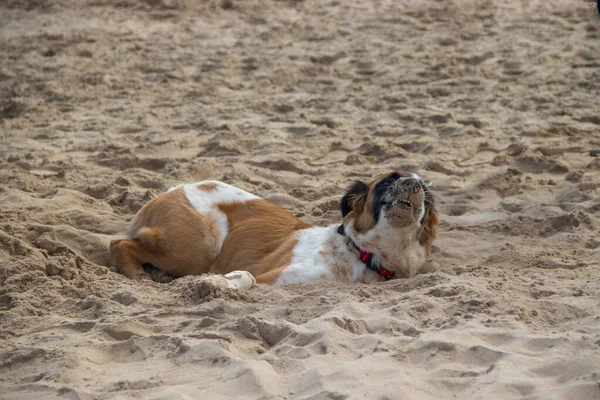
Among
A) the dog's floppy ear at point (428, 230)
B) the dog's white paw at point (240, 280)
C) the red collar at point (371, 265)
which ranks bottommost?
the red collar at point (371, 265)

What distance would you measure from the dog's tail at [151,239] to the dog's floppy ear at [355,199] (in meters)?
1.34

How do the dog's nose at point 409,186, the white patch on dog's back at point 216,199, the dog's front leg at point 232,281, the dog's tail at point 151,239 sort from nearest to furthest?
the dog's front leg at point 232,281 < the dog's nose at point 409,186 < the dog's tail at point 151,239 < the white patch on dog's back at point 216,199

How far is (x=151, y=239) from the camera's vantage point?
6.25m

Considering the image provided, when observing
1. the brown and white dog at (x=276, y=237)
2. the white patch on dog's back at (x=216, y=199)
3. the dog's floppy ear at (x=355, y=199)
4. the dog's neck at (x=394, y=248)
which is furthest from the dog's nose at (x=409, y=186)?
the white patch on dog's back at (x=216, y=199)

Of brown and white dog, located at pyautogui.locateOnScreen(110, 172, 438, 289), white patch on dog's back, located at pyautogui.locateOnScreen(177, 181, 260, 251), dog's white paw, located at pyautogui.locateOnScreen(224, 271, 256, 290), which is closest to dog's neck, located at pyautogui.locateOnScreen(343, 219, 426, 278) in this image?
brown and white dog, located at pyautogui.locateOnScreen(110, 172, 438, 289)

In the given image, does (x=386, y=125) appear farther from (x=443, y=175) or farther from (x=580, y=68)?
(x=580, y=68)

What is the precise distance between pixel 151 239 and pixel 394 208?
5.91ft

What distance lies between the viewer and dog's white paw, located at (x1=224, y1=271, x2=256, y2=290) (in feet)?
17.2

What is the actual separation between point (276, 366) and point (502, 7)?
34.8 feet

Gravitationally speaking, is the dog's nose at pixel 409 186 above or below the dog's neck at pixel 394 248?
above

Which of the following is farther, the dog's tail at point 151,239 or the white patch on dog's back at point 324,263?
the dog's tail at point 151,239

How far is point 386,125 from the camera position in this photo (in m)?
9.13

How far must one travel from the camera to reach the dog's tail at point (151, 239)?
246 inches

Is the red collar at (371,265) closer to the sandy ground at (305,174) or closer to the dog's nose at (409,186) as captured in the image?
the sandy ground at (305,174)
